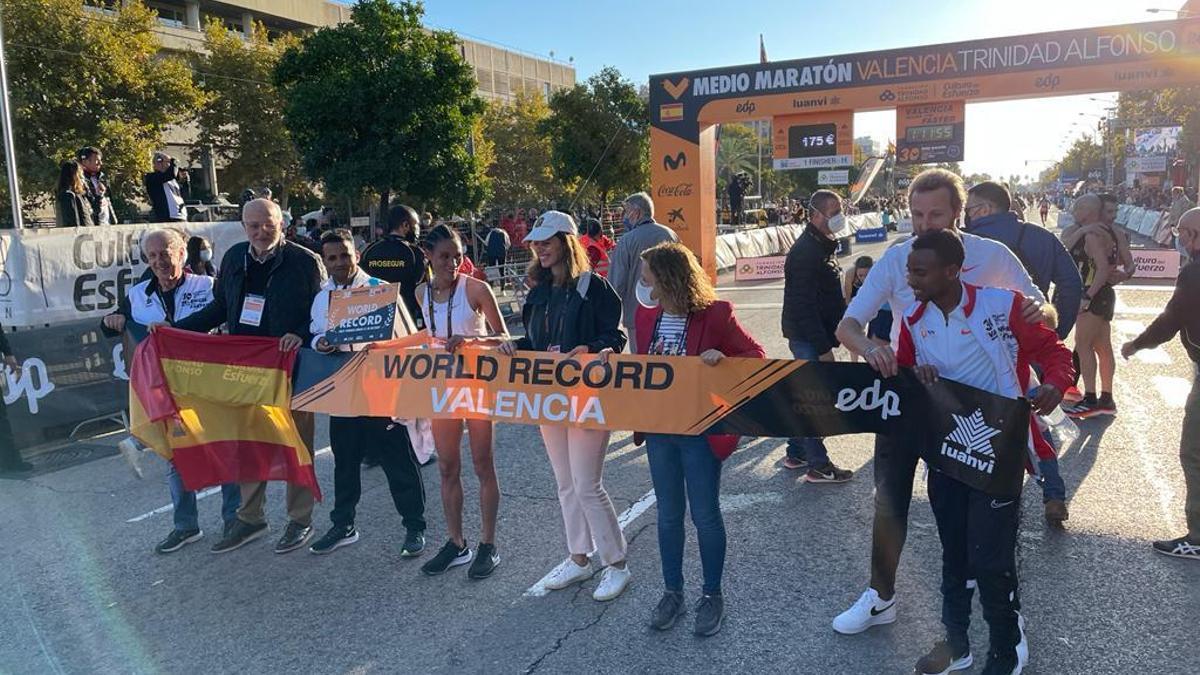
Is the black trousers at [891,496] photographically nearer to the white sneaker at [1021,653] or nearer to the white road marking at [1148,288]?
the white sneaker at [1021,653]

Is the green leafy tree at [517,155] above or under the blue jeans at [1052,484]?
above

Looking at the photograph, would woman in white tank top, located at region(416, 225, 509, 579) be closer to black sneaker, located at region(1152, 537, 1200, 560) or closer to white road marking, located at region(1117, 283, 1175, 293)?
black sneaker, located at region(1152, 537, 1200, 560)

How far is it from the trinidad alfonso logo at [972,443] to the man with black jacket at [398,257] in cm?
446

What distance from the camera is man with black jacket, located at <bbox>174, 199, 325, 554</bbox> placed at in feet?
15.6

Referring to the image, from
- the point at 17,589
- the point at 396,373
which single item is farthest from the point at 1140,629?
the point at 17,589

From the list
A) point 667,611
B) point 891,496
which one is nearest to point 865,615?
point 891,496

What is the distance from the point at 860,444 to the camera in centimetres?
642

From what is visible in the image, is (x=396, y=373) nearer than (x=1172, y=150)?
Yes

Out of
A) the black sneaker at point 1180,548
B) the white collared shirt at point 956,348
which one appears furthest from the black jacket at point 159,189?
the black sneaker at point 1180,548

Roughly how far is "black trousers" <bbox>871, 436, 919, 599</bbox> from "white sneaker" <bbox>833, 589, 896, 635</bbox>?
131 mm

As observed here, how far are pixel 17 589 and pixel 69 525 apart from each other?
1078mm

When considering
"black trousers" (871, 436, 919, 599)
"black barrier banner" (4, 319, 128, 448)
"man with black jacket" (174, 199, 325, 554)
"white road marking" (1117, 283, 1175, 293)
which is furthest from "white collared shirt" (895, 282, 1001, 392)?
"white road marking" (1117, 283, 1175, 293)

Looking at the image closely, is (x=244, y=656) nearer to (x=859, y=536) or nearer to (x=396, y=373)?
(x=396, y=373)

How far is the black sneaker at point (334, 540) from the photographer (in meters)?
4.77
